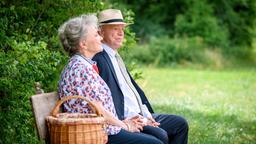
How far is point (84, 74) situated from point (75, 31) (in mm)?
381

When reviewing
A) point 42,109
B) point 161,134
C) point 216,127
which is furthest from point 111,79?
point 216,127

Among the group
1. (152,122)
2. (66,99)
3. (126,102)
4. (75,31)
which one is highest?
(75,31)

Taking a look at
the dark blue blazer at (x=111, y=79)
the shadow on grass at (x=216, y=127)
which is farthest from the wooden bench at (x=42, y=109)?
the shadow on grass at (x=216, y=127)

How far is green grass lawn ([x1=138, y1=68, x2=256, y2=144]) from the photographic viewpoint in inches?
348

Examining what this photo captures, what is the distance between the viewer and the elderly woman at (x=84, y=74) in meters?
4.75

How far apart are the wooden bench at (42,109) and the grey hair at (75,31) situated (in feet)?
1.41

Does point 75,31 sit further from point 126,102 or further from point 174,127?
point 174,127

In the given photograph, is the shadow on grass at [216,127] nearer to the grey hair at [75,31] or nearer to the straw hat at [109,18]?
the straw hat at [109,18]

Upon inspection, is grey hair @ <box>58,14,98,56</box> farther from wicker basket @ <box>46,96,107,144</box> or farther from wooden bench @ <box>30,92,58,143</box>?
wicker basket @ <box>46,96,107,144</box>

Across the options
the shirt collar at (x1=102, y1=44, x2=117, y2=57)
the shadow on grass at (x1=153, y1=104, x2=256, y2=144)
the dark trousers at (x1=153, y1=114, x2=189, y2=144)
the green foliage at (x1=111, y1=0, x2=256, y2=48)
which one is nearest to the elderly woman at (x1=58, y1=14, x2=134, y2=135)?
the shirt collar at (x1=102, y1=44, x2=117, y2=57)

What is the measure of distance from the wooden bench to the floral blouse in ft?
0.38

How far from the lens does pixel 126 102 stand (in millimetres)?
5367

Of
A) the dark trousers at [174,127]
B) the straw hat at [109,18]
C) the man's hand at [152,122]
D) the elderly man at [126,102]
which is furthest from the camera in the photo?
the dark trousers at [174,127]

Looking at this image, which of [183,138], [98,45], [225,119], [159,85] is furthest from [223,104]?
[98,45]
